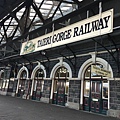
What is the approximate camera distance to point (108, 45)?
7.93 meters

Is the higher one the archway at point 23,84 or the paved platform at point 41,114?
the archway at point 23,84

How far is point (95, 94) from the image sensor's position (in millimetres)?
8320

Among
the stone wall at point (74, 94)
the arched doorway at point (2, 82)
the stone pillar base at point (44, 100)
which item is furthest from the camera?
the arched doorway at point (2, 82)

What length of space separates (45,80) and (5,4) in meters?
6.54

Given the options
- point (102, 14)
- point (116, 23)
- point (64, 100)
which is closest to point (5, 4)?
point (102, 14)

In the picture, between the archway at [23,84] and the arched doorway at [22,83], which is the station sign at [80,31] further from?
the arched doorway at [22,83]

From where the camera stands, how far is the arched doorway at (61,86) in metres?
10.0

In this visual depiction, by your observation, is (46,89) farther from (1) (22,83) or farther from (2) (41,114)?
(2) (41,114)

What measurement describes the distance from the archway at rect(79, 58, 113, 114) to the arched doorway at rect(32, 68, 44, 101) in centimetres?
392

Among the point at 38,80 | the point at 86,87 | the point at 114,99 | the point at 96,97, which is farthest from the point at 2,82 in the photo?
the point at 114,99

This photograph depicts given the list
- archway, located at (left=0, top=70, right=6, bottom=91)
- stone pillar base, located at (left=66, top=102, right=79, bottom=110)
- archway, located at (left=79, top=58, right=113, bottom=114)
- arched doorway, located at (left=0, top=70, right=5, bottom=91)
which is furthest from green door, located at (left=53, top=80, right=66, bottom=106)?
arched doorway, located at (left=0, top=70, right=5, bottom=91)

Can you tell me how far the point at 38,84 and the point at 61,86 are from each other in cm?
252

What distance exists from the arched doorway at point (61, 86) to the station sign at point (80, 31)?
13.0 ft

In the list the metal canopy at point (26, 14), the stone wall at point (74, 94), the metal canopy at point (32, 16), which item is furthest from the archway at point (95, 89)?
the metal canopy at point (26, 14)
